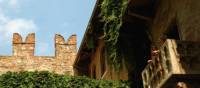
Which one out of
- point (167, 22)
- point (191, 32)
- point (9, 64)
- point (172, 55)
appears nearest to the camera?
point (172, 55)

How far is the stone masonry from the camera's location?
27.1 metres

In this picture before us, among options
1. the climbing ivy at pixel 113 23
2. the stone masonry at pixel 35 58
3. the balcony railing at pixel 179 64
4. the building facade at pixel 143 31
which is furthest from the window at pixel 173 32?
the stone masonry at pixel 35 58

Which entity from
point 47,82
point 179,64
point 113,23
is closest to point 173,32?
point 113,23

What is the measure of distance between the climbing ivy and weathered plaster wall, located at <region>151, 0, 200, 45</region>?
0.94 m

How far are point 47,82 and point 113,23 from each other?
242cm

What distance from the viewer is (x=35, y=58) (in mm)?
27438

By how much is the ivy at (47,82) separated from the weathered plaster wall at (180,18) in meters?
1.97

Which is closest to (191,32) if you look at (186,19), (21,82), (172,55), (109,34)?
(186,19)

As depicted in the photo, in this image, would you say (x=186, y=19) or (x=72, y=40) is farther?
(x=72, y=40)

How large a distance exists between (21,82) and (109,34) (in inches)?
109

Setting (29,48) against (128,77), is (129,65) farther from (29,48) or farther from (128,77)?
(29,48)

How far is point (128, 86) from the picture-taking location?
14891 millimetres

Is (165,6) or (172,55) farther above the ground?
(165,6)

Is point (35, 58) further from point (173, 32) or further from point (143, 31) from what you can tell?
point (173, 32)
